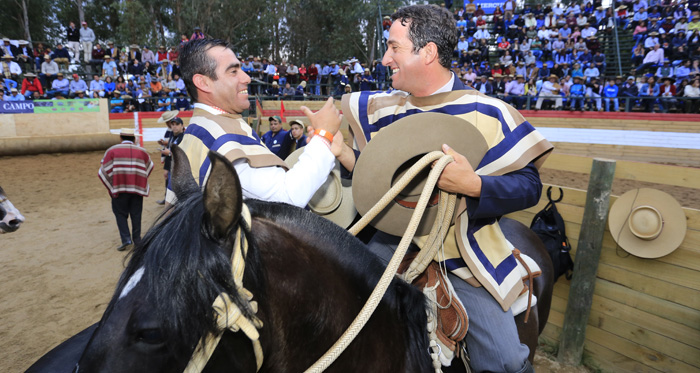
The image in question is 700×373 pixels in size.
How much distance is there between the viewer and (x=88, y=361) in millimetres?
949

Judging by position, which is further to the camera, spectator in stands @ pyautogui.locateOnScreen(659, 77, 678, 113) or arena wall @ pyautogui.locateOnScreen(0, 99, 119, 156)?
spectator in stands @ pyautogui.locateOnScreen(659, 77, 678, 113)

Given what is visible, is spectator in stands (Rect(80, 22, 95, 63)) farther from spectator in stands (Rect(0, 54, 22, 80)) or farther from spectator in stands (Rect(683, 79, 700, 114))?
spectator in stands (Rect(683, 79, 700, 114))

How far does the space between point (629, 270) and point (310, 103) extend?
1567cm

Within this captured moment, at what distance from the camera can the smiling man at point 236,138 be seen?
1.58 metres

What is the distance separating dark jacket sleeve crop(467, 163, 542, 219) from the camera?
154cm

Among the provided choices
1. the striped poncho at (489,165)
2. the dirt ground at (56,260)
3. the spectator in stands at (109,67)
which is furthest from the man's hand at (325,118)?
the spectator in stands at (109,67)

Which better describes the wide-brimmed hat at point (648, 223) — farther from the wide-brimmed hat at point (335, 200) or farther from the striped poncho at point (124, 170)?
the striped poncho at point (124, 170)

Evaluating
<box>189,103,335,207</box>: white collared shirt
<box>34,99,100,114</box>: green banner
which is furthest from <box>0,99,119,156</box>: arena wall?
<box>189,103,335,207</box>: white collared shirt

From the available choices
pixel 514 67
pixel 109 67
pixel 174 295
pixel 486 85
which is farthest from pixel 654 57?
pixel 109 67

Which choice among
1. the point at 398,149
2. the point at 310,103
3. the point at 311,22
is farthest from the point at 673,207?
the point at 311,22

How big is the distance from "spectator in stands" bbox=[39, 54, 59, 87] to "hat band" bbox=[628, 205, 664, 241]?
19.3 meters

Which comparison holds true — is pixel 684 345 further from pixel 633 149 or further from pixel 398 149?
pixel 633 149

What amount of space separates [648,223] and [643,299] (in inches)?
24.0

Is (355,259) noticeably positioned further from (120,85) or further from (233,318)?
(120,85)
